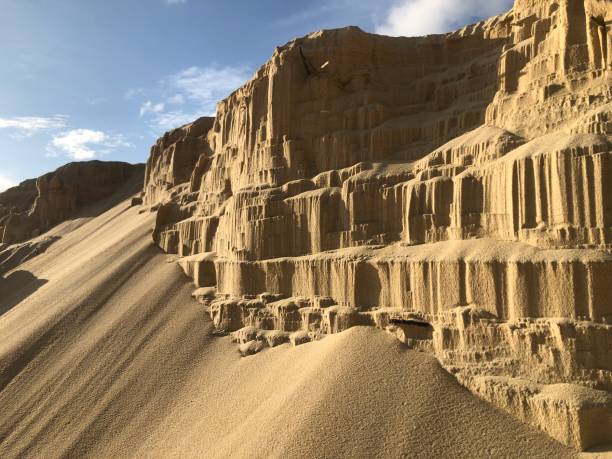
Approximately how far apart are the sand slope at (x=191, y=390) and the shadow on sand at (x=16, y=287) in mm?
5612

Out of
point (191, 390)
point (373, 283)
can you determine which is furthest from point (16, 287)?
point (373, 283)

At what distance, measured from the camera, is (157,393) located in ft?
66.5

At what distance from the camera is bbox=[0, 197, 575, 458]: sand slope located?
1434cm

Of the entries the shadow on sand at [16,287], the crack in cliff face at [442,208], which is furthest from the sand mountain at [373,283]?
the shadow on sand at [16,287]

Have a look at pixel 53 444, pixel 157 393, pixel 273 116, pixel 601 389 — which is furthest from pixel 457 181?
pixel 53 444

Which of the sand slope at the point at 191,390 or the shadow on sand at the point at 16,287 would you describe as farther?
the shadow on sand at the point at 16,287

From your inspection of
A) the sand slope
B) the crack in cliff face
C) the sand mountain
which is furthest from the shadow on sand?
the crack in cliff face

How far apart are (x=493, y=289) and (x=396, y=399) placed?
16.5ft

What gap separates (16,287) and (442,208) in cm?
3813

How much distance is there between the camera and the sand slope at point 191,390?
1434cm

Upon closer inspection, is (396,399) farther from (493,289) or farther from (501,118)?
(501,118)

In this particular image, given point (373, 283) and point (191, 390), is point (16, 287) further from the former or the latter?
point (373, 283)

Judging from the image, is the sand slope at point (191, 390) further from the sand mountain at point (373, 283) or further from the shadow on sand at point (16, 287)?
the shadow on sand at point (16, 287)

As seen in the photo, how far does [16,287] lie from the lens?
40000mm
